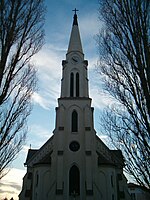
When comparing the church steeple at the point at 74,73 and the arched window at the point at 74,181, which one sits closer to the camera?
the arched window at the point at 74,181

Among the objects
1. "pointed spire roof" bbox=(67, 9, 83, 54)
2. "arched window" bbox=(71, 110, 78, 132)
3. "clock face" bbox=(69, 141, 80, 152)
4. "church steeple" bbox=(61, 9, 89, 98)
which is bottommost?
"clock face" bbox=(69, 141, 80, 152)

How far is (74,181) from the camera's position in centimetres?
2617

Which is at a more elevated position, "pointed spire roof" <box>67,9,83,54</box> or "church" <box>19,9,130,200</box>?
"pointed spire roof" <box>67,9,83,54</box>

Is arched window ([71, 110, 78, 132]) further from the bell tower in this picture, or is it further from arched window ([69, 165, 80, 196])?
arched window ([69, 165, 80, 196])

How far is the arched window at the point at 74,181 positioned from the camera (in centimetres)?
2550

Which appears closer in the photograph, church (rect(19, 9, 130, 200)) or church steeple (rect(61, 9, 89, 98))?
church (rect(19, 9, 130, 200))

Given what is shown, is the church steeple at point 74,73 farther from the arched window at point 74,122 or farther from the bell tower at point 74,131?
the arched window at point 74,122

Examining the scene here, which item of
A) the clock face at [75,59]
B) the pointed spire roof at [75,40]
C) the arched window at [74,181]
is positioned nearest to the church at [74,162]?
the arched window at [74,181]

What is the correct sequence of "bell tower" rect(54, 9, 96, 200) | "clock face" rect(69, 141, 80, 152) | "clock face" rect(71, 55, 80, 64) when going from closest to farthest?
"bell tower" rect(54, 9, 96, 200) < "clock face" rect(69, 141, 80, 152) < "clock face" rect(71, 55, 80, 64)

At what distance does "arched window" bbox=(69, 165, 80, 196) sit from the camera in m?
25.5

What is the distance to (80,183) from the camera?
25.9 m

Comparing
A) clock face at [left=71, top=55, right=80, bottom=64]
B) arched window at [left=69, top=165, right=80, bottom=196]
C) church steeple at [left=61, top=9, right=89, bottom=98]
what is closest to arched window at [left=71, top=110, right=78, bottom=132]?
church steeple at [left=61, top=9, right=89, bottom=98]

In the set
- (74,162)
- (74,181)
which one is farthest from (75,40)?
(74,181)

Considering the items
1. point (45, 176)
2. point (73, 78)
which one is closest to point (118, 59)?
point (45, 176)
